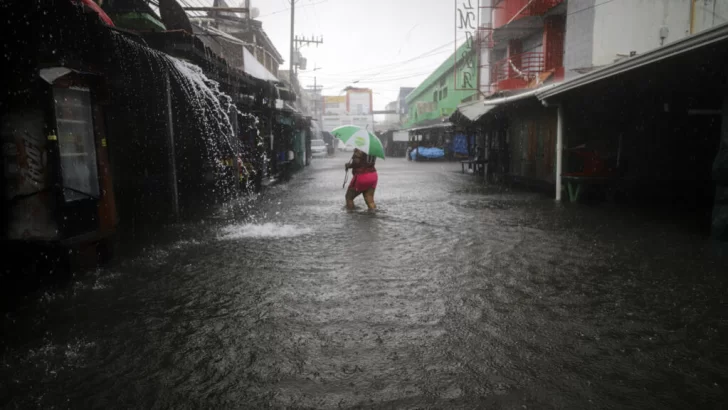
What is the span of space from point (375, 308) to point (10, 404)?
9.14 feet

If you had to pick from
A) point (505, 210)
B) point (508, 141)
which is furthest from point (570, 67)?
point (505, 210)

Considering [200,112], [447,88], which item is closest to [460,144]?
[447,88]

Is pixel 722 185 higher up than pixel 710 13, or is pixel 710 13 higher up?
pixel 710 13

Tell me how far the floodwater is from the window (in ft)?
3.51

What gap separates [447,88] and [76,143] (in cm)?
3632

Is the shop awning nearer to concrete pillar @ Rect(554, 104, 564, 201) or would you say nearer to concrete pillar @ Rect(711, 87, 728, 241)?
concrete pillar @ Rect(554, 104, 564, 201)

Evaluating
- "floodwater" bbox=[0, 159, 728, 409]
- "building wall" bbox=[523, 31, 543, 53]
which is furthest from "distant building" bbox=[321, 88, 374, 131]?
"floodwater" bbox=[0, 159, 728, 409]

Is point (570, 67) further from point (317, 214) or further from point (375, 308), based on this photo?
point (375, 308)

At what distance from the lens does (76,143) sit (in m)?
5.44

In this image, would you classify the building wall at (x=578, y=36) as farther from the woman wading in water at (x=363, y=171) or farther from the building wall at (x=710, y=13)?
the woman wading in water at (x=363, y=171)

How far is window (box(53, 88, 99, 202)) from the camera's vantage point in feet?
16.9

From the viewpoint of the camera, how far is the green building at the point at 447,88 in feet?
96.2

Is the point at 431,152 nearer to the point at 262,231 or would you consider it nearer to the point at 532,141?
the point at 532,141

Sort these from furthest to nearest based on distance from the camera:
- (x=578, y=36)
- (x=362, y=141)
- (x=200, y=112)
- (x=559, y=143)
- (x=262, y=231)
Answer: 1. (x=578, y=36)
2. (x=559, y=143)
3. (x=200, y=112)
4. (x=362, y=141)
5. (x=262, y=231)
